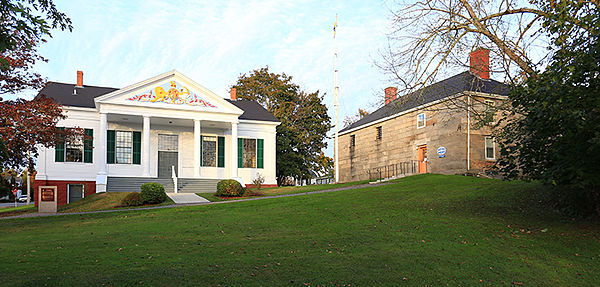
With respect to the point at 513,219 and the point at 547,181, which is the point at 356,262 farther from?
the point at 513,219

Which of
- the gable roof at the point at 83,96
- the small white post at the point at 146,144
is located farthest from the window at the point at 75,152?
the small white post at the point at 146,144

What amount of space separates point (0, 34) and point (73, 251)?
14.3 ft

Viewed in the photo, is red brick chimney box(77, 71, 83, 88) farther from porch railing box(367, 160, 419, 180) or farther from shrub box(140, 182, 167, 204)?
porch railing box(367, 160, 419, 180)

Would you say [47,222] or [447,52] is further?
[47,222]

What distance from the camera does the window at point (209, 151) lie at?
31031 mm

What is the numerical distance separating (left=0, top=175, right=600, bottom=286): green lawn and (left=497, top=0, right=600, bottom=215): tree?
168 cm

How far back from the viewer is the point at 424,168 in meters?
29.5

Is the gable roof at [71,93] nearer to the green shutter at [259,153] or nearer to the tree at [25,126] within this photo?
the tree at [25,126]

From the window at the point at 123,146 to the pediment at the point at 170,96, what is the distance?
9.11ft

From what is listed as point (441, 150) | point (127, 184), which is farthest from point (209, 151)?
point (441, 150)

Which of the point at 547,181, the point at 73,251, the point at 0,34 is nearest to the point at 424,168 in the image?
the point at 547,181

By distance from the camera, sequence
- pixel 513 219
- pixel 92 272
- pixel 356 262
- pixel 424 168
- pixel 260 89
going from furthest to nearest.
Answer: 1. pixel 260 89
2. pixel 424 168
3. pixel 513 219
4. pixel 356 262
5. pixel 92 272

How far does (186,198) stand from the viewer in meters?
23.0

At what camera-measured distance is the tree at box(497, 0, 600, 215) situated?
9.01 meters
